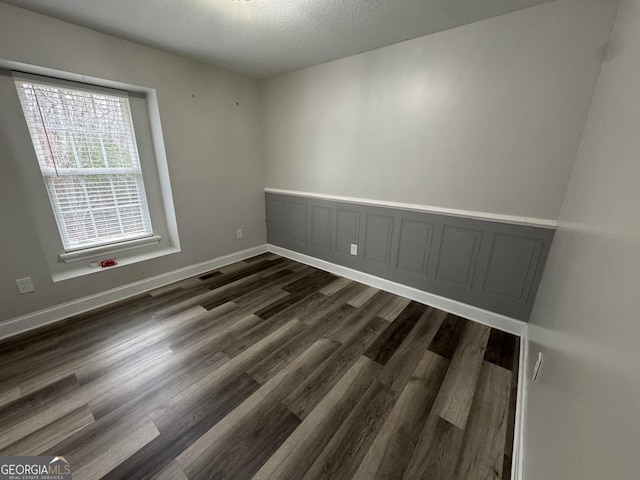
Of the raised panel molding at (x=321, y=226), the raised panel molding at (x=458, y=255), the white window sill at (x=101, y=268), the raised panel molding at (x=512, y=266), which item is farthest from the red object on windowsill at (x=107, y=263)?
the raised panel molding at (x=512, y=266)

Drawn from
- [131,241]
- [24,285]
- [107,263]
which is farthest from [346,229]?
[24,285]

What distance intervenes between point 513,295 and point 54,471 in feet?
10.0

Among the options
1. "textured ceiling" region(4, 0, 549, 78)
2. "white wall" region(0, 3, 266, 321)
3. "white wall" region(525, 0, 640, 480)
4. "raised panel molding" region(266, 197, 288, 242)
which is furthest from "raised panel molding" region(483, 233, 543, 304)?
"white wall" region(0, 3, 266, 321)

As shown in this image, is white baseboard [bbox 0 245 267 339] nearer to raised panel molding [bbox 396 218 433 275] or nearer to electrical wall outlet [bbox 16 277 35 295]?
electrical wall outlet [bbox 16 277 35 295]

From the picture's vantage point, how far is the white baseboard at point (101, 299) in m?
2.03

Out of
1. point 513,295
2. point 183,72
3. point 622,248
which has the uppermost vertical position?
point 183,72

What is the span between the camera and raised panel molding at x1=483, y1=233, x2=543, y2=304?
196cm

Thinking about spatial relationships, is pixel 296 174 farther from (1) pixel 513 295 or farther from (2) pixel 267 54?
(1) pixel 513 295

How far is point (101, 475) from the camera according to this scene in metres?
1.13

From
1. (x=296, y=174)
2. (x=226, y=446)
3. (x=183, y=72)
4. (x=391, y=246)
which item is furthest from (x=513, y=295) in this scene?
(x=183, y=72)

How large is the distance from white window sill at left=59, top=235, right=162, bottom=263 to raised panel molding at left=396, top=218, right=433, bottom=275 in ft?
9.04

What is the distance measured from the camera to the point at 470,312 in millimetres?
2283

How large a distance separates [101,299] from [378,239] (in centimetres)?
286

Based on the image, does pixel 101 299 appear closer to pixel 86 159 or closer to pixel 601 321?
pixel 86 159
